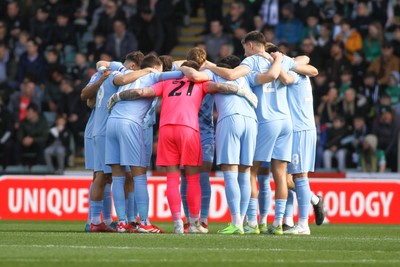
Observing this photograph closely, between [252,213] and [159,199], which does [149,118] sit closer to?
[252,213]

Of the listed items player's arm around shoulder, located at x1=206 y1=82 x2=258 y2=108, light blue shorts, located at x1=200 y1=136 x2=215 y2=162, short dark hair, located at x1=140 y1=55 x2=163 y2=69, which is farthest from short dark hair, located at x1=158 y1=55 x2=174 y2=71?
player's arm around shoulder, located at x1=206 y1=82 x2=258 y2=108

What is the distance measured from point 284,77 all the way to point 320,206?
2.33 meters

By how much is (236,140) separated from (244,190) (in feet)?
2.16

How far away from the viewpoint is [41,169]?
25.8 metres

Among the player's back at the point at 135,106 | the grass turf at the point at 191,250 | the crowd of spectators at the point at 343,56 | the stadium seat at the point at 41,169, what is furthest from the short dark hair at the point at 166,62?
the stadium seat at the point at 41,169

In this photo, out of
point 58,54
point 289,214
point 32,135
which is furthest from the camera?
point 58,54

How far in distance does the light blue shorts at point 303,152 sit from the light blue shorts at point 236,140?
706 millimetres

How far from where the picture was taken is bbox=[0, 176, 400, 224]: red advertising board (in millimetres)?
22203

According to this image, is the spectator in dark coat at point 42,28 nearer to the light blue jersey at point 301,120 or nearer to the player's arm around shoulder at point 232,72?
the light blue jersey at point 301,120

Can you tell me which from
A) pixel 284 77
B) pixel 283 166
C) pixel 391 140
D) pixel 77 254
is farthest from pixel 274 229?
pixel 391 140

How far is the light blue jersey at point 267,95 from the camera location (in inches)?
619

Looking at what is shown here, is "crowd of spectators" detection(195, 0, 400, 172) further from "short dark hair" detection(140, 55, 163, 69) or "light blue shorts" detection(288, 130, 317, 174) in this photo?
"short dark hair" detection(140, 55, 163, 69)

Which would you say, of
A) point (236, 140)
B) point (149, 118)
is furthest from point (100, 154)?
point (236, 140)

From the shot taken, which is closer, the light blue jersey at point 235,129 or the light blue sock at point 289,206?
the light blue jersey at point 235,129
